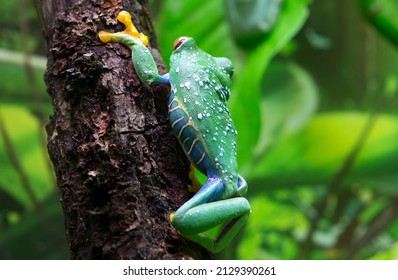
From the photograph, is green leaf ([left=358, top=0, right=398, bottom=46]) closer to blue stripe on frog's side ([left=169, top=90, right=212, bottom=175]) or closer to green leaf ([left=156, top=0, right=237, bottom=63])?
green leaf ([left=156, top=0, right=237, bottom=63])

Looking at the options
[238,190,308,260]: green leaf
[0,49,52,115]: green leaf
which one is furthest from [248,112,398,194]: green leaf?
[0,49,52,115]: green leaf

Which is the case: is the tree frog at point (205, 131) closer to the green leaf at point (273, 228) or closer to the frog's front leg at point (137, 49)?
the frog's front leg at point (137, 49)

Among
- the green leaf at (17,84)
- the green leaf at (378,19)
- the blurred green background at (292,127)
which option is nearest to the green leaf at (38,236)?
the blurred green background at (292,127)

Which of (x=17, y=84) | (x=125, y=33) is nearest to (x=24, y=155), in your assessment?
(x=17, y=84)
